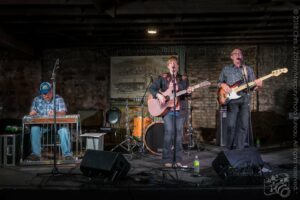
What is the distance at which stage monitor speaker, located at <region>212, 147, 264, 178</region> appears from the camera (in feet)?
19.8

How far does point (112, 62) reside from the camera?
38.9ft

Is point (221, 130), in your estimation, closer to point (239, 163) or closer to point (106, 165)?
point (239, 163)

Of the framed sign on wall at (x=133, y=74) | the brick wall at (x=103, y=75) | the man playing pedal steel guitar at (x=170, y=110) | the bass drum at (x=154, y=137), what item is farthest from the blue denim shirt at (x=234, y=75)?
the framed sign on wall at (x=133, y=74)

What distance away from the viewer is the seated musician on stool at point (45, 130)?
8172 mm

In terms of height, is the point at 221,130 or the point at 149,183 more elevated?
the point at 221,130

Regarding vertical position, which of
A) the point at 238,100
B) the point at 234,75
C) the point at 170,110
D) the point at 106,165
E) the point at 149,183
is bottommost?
the point at 149,183

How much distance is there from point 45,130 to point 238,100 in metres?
3.95

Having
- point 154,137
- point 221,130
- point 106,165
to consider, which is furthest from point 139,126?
point 106,165

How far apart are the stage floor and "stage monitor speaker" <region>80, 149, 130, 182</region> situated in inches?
3.8

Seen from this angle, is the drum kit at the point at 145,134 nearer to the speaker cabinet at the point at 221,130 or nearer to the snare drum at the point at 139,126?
the snare drum at the point at 139,126

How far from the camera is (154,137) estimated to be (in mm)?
9430

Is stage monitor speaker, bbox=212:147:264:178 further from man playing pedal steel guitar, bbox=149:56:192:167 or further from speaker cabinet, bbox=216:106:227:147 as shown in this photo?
Answer: speaker cabinet, bbox=216:106:227:147

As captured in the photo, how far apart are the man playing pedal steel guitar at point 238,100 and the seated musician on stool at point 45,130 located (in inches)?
128

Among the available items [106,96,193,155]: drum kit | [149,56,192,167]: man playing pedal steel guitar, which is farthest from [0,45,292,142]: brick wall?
[149,56,192,167]: man playing pedal steel guitar
